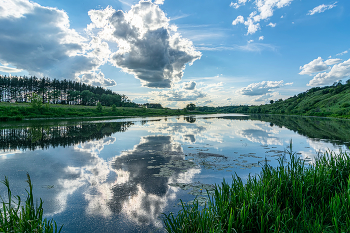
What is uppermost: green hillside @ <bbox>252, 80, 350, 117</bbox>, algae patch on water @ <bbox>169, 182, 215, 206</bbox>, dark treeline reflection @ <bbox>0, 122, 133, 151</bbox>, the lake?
green hillside @ <bbox>252, 80, 350, 117</bbox>

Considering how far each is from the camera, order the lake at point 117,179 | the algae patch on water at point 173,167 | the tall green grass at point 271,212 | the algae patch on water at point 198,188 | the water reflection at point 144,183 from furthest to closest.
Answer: the algae patch on water at point 173,167 < the algae patch on water at point 198,188 < the water reflection at point 144,183 < the lake at point 117,179 < the tall green grass at point 271,212

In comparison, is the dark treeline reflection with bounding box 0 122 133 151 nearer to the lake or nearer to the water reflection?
the lake

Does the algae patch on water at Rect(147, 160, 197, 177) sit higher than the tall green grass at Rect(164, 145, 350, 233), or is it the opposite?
the tall green grass at Rect(164, 145, 350, 233)

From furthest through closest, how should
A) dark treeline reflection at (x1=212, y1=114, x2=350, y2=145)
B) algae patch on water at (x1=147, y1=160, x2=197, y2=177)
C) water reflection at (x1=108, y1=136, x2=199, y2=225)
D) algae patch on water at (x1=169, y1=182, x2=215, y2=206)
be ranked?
dark treeline reflection at (x1=212, y1=114, x2=350, y2=145), algae patch on water at (x1=147, y1=160, x2=197, y2=177), algae patch on water at (x1=169, y1=182, x2=215, y2=206), water reflection at (x1=108, y1=136, x2=199, y2=225)

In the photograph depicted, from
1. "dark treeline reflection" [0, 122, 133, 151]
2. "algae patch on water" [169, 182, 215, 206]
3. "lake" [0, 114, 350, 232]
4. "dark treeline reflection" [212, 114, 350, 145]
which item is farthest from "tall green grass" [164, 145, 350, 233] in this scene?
"dark treeline reflection" [212, 114, 350, 145]

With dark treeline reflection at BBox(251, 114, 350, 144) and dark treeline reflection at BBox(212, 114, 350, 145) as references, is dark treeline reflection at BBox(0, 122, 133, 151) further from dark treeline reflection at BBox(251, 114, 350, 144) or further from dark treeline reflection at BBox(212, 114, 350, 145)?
dark treeline reflection at BBox(251, 114, 350, 144)

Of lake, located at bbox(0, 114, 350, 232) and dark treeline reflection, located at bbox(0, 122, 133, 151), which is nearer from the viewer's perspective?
lake, located at bbox(0, 114, 350, 232)

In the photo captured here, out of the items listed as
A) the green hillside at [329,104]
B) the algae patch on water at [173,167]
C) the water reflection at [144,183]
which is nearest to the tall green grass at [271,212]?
the water reflection at [144,183]

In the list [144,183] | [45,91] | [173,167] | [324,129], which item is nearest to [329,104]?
[324,129]

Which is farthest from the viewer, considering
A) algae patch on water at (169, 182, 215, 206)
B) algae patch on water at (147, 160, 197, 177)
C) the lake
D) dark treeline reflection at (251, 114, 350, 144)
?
dark treeline reflection at (251, 114, 350, 144)

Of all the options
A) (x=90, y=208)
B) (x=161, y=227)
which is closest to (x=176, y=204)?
(x=161, y=227)

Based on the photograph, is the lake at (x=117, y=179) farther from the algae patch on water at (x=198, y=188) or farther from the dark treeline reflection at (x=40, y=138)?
the dark treeline reflection at (x=40, y=138)

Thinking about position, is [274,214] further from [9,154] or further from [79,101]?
[79,101]

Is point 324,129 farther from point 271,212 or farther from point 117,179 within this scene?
point 117,179
